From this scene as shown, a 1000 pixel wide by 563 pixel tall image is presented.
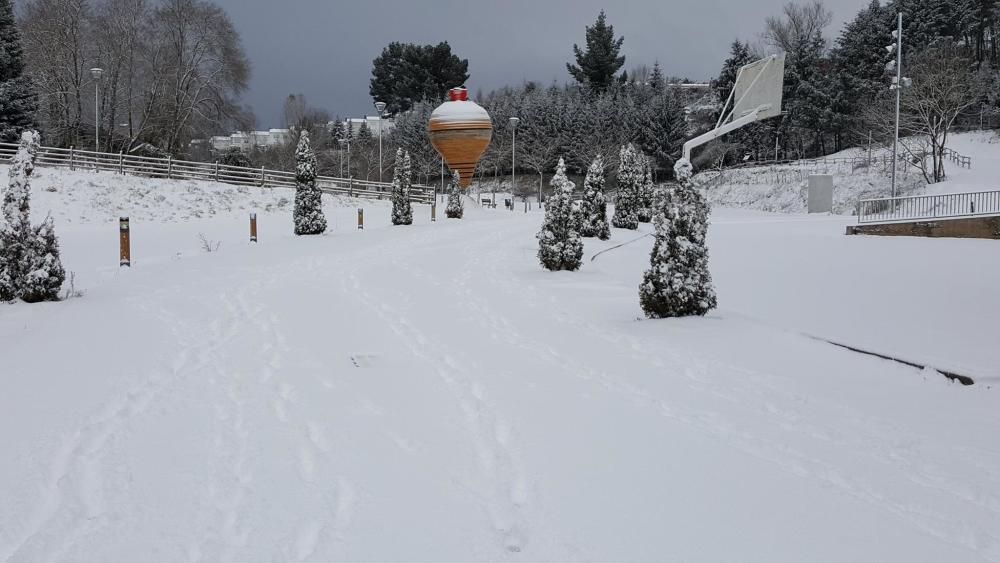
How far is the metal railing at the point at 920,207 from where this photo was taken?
84.7ft

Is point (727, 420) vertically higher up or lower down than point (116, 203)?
lower down

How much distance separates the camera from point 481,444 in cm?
464

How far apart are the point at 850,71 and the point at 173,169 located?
177ft

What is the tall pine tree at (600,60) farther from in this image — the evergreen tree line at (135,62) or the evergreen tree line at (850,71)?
the evergreen tree line at (135,62)

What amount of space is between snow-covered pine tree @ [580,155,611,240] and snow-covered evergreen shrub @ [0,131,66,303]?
1562 centimetres

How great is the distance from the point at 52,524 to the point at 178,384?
261cm

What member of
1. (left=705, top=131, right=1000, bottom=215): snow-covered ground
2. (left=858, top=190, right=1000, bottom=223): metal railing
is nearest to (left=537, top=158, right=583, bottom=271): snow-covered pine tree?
(left=858, top=190, right=1000, bottom=223): metal railing

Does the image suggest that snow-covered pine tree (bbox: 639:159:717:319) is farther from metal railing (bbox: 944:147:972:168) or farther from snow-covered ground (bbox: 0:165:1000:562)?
metal railing (bbox: 944:147:972:168)

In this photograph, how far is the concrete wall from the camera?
23391mm

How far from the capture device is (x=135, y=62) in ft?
157

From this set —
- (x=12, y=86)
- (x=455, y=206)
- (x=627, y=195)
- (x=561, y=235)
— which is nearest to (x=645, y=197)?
(x=627, y=195)

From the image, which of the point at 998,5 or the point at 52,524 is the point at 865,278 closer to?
the point at 52,524

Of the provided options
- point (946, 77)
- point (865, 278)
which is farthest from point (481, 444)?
point (946, 77)

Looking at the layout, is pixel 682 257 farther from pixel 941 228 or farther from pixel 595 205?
pixel 941 228
